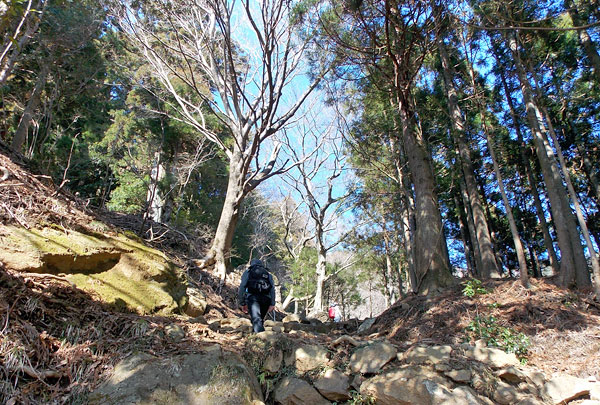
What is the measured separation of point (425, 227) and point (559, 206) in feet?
9.96

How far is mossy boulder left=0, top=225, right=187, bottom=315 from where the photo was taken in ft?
11.2

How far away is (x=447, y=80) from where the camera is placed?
33.0 feet

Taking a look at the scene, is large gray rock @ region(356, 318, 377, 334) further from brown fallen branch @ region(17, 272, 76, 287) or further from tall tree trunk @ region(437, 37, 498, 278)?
brown fallen branch @ region(17, 272, 76, 287)

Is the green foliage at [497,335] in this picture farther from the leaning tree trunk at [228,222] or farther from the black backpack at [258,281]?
the leaning tree trunk at [228,222]

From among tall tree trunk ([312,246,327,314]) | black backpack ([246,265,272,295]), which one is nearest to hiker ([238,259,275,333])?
black backpack ([246,265,272,295])

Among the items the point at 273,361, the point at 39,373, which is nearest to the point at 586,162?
the point at 273,361

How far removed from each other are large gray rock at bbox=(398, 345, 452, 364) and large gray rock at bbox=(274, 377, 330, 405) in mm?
981

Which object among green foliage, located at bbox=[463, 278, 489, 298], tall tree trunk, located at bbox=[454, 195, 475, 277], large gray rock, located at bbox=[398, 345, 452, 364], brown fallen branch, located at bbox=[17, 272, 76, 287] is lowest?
large gray rock, located at bbox=[398, 345, 452, 364]

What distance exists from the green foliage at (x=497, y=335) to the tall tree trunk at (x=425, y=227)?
65.9 inches

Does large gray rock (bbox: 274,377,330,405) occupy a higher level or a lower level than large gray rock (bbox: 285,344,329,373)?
lower

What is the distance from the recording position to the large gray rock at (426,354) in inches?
136

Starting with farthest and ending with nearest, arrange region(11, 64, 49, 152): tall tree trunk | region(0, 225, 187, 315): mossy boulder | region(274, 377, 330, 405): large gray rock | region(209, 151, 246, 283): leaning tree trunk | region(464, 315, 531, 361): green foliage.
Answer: region(11, 64, 49, 152): tall tree trunk → region(209, 151, 246, 283): leaning tree trunk → region(464, 315, 531, 361): green foliage → region(0, 225, 187, 315): mossy boulder → region(274, 377, 330, 405): large gray rock

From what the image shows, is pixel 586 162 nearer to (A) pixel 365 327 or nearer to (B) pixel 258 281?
(A) pixel 365 327

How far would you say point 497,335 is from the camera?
438 centimetres
